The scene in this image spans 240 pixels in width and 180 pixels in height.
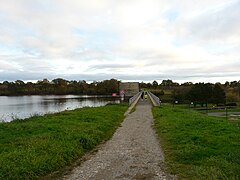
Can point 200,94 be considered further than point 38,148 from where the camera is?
Yes

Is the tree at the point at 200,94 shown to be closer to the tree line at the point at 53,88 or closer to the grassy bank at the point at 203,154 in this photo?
the tree line at the point at 53,88

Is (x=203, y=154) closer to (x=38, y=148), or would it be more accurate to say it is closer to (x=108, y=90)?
(x=38, y=148)

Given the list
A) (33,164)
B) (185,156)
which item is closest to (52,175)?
(33,164)

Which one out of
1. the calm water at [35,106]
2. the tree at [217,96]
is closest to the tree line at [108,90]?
the tree at [217,96]

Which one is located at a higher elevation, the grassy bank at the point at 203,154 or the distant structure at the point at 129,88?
the distant structure at the point at 129,88

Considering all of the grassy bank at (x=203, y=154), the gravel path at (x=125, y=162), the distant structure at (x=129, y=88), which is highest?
the distant structure at (x=129, y=88)

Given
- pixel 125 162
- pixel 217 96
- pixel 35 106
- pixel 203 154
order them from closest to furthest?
pixel 125 162 → pixel 203 154 → pixel 35 106 → pixel 217 96

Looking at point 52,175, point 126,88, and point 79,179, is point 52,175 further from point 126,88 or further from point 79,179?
point 126,88

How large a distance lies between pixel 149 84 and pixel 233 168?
155 metres

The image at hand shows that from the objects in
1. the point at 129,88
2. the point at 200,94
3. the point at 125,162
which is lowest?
the point at 125,162

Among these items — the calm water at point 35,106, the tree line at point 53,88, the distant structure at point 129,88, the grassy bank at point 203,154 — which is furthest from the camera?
the tree line at point 53,88

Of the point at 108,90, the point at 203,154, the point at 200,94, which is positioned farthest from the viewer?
the point at 108,90

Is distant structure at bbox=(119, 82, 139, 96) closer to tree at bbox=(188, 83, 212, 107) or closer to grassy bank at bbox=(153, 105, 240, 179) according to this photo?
tree at bbox=(188, 83, 212, 107)

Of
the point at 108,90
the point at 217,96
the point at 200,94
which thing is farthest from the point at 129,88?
the point at 108,90
